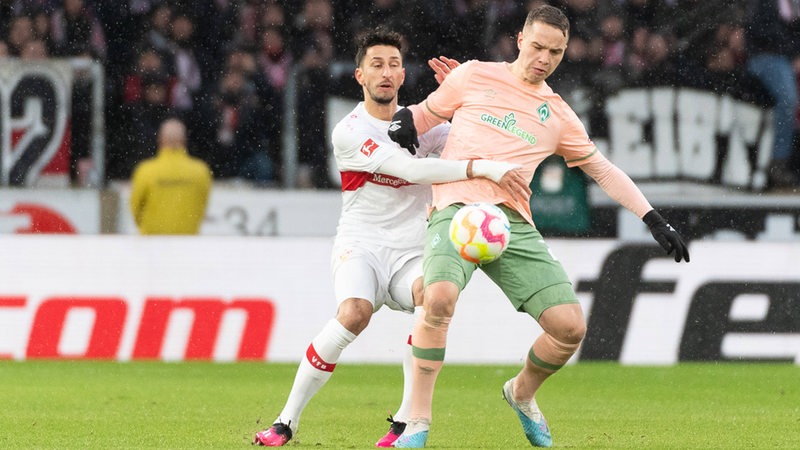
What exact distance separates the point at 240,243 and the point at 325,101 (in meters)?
1.65

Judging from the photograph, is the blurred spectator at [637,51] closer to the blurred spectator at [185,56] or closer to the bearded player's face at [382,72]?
the blurred spectator at [185,56]

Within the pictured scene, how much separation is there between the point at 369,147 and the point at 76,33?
6.38 m

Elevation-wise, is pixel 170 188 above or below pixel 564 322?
below

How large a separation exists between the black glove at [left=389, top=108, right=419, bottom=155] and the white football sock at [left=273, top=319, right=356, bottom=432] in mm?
811

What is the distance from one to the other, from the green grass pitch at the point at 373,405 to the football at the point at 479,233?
2.81 ft

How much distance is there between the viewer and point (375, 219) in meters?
7.00

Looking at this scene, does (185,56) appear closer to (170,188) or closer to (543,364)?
(170,188)

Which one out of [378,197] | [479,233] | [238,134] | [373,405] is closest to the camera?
[479,233]

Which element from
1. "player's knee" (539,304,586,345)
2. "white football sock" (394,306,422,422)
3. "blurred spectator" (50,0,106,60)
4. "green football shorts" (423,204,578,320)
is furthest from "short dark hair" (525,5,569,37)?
"blurred spectator" (50,0,106,60)

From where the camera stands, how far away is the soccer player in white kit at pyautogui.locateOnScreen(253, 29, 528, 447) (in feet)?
21.5

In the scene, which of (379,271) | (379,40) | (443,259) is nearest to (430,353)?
(443,259)

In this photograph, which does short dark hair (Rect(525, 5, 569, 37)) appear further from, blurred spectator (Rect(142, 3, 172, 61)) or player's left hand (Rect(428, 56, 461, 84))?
blurred spectator (Rect(142, 3, 172, 61))

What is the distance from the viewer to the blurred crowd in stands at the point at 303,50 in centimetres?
1233

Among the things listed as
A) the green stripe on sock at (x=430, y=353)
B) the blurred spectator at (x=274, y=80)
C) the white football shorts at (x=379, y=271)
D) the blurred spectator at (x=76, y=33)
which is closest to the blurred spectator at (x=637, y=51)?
the blurred spectator at (x=274, y=80)
